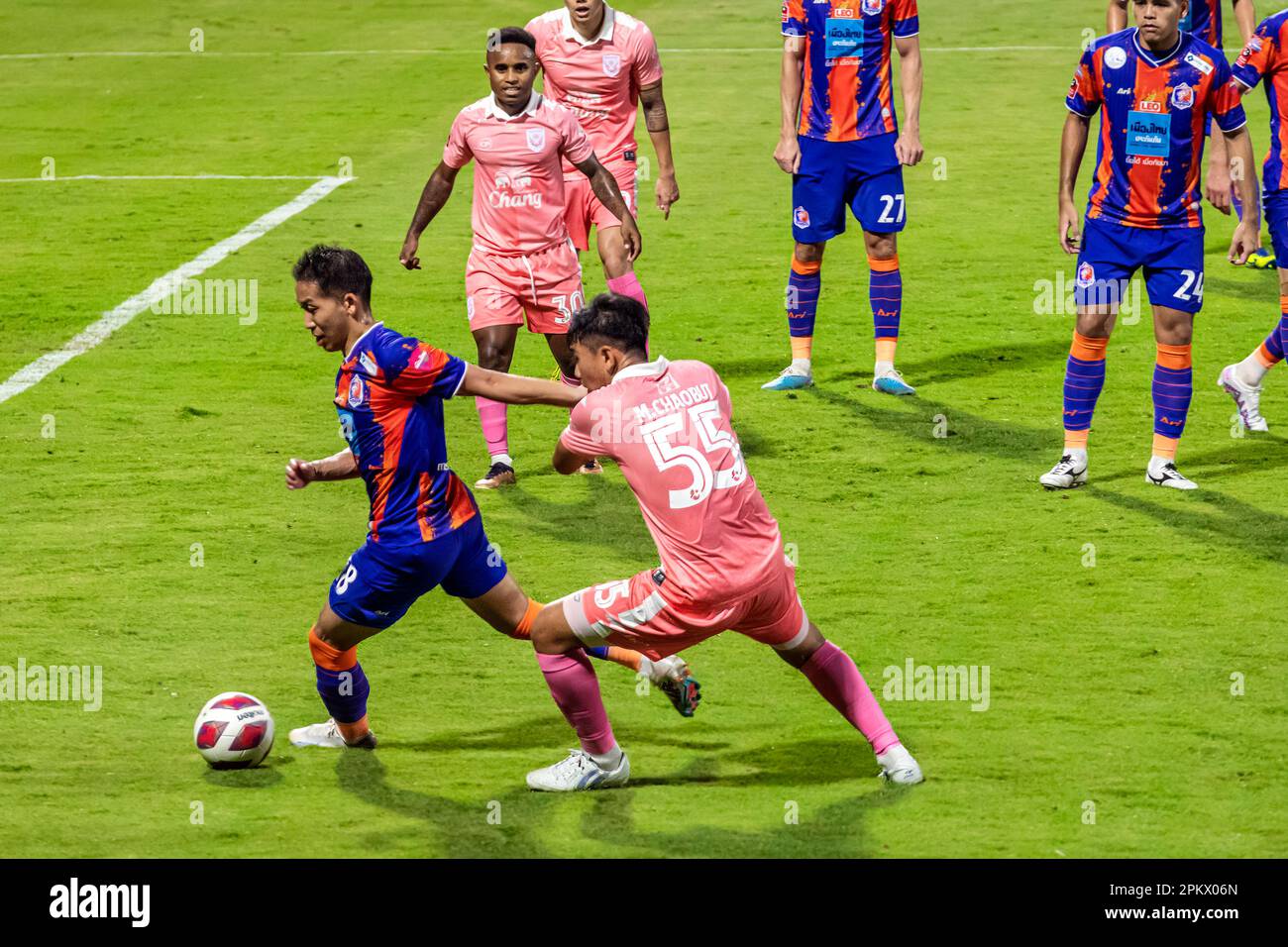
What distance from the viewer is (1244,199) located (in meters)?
9.88

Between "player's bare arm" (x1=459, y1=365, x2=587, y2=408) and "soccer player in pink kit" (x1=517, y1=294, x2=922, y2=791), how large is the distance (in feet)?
0.26

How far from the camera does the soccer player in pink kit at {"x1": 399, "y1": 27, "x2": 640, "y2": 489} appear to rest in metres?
10.4

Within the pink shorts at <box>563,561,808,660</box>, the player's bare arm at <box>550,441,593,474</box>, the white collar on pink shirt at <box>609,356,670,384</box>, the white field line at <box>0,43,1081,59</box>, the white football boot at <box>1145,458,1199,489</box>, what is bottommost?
the pink shorts at <box>563,561,808,660</box>

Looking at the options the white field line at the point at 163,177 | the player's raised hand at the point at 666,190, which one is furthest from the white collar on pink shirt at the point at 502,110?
the white field line at the point at 163,177

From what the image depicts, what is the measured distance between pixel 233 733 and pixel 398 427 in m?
1.27

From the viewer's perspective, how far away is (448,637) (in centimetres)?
858

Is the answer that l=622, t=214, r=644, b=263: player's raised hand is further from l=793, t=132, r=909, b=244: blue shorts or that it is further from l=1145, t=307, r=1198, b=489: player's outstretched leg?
l=1145, t=307, r=1198, b=489: player's outstretched leg

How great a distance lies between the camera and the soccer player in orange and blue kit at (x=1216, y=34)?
9.84 m

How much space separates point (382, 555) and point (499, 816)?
40.4 inches

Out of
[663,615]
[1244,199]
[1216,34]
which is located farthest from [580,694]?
[1216,34]

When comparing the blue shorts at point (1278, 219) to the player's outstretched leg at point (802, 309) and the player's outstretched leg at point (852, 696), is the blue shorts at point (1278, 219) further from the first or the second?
the player's outstretched leg at point (852, 696)

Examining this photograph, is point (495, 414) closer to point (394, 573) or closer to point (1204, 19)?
point (394, 573)

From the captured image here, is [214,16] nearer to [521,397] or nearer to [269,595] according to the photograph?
[269,595]

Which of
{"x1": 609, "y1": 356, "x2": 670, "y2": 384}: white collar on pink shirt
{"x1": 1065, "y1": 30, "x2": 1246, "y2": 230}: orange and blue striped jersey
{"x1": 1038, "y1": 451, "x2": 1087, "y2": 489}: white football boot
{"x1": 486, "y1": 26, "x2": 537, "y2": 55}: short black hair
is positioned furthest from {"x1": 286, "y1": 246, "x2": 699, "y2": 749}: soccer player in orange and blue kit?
{"x1": 1065, "y1": 30, "x2": 1246, "y2": 230}: orange and blue striped jersey
